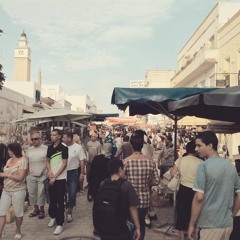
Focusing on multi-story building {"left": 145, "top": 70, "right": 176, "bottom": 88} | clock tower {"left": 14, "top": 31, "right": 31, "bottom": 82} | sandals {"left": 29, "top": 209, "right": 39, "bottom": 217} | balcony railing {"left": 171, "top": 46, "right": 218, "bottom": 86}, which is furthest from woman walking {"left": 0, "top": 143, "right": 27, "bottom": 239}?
multi-story building {"left": 145, "top": 70, "right": 176, "bottom": 88}

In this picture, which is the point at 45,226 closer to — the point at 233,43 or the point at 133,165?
the point at 133,165

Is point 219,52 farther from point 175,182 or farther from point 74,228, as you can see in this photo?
point 175,182

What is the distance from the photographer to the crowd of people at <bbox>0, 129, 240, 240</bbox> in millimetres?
3346

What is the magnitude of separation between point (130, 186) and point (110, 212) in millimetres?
350

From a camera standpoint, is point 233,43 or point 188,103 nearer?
point 188,103

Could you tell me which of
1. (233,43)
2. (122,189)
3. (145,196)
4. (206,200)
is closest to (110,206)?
(122,189)

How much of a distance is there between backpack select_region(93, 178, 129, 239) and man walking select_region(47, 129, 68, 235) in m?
3.00

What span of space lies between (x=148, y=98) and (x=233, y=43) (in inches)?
798

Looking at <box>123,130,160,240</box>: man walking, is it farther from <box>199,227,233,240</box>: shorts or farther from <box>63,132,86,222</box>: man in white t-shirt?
<box>63,132,86,222</box>: man in white t-shirt

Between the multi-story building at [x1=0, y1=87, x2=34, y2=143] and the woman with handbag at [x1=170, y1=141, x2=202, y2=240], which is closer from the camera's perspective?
the woman with handbag at [x1=170, y1=141, x2=202, y2=240]

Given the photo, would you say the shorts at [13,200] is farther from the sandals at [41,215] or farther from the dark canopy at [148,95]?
the dark canopy at [148,95]

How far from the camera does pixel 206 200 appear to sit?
3.36 metres

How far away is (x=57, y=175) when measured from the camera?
638 cm

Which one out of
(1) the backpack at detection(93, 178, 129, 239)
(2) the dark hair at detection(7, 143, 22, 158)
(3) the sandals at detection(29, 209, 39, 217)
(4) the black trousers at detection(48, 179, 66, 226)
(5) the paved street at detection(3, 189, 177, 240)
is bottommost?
(5) the paved street at detection(3, 189, 177, 240)
